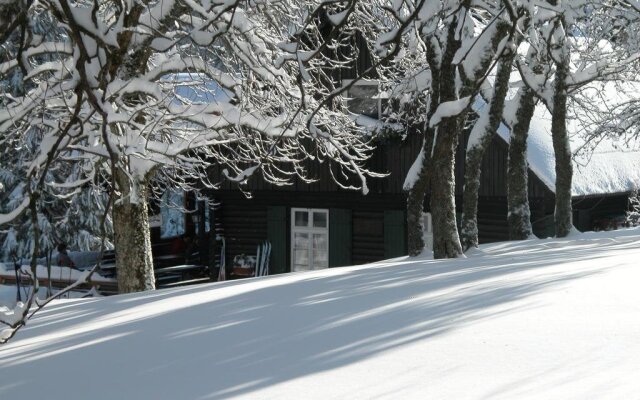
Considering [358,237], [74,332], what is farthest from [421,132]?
[74,332]

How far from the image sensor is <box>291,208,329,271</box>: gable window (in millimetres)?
22703

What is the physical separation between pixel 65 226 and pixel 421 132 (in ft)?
32.0

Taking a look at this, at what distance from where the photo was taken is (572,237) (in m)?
15.4

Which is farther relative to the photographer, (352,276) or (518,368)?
(352,276)

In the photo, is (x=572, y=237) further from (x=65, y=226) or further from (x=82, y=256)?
(x=65, y=226)

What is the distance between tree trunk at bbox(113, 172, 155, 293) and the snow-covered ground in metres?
5.07

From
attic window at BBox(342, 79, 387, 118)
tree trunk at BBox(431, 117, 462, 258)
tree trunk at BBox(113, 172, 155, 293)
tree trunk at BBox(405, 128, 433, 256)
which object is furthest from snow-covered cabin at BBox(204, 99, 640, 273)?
tree trunk at BBox(113, 172, 155, 293)

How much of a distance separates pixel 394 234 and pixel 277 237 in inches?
131

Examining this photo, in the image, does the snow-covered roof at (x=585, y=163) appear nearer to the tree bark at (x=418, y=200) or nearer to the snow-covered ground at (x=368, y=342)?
the tree bark at (x=418, y=200)

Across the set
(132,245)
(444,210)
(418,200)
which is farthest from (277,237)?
(444,210)

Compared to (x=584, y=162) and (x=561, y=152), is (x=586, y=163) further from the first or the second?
(x=561, y=152)

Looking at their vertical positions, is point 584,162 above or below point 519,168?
above

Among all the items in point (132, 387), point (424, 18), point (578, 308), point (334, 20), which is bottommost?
point (132, 387)

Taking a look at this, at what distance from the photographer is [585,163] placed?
21.8m
